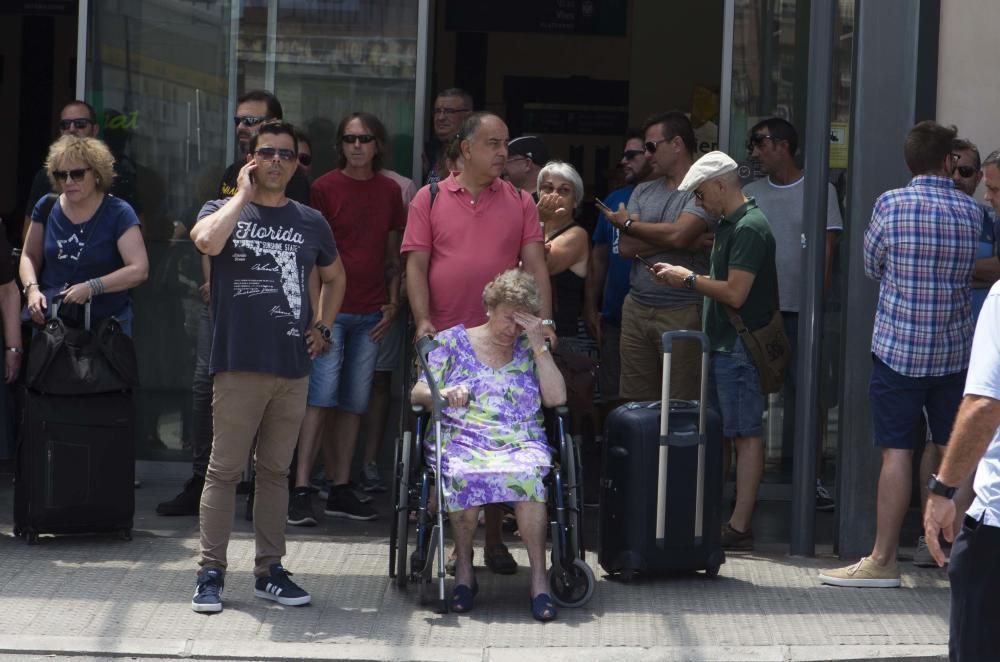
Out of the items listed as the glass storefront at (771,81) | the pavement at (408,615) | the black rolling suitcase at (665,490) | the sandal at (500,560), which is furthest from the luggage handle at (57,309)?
the glass storefront at (771,81)

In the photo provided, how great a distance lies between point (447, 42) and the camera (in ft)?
43.8

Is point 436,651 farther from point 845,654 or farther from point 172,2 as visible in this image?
point 172,2

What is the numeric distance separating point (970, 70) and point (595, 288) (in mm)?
2265

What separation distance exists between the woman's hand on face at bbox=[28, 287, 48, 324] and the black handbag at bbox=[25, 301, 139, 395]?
0.14 feet

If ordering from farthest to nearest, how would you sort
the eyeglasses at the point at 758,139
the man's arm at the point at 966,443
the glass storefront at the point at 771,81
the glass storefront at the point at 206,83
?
the glass storefront at the point at 206,83 < the glass storefront at the point at 771,81 < the eyeglasses at the point at 758,139 < the man's arm at the point at 966,443

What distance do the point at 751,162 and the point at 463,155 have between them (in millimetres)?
2433

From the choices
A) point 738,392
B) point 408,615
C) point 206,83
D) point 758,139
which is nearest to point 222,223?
point 408,615

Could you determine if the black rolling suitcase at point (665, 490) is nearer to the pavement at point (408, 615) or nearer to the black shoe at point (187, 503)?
the pavement at point (408, 615)

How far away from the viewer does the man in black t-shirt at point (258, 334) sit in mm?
6203

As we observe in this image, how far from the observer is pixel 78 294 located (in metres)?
7.24

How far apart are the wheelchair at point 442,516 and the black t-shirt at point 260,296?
0.57 metres

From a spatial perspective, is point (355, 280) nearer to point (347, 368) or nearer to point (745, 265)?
point (347, 368)

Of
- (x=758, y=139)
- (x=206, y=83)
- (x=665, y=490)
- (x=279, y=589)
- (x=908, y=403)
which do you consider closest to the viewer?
(x=279, y=589)

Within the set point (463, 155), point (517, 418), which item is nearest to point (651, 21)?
point (463, 155)
